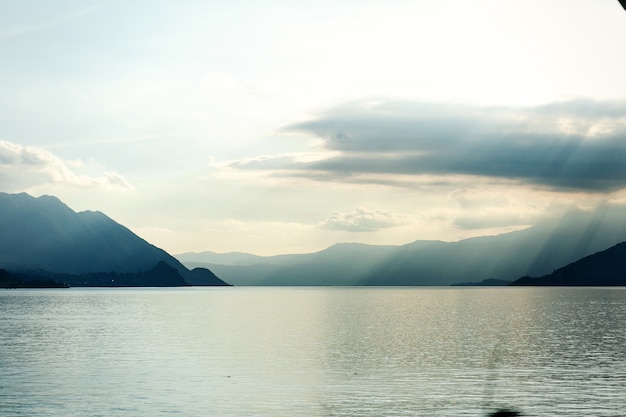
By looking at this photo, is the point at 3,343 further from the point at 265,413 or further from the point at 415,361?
the point at 265,413

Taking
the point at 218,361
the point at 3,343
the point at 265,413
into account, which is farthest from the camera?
the point at 3,343

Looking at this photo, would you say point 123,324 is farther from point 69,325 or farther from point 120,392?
point 120,392

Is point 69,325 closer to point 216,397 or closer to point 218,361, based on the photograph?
point 218,361

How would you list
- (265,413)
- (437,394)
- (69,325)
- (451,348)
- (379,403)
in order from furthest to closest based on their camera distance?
(69,325) → (451,348) → (437,394) → (379,403) → (265,413)

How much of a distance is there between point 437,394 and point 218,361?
37.3 m

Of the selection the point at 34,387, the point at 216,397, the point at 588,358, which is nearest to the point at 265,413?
the point at 216,397

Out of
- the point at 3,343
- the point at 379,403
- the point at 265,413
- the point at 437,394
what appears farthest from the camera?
the point at 3,343

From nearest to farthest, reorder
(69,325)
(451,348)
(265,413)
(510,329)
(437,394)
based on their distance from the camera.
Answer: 1. (265,413)
2. (437,394)
3. (451,348)
4. (510,329)
5. (69,325)

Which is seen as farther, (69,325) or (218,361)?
(69,325)

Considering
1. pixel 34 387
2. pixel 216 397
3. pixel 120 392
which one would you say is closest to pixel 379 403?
pixel 216 397

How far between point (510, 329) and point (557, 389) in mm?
94627

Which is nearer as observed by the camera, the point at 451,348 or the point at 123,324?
the point at 451,348

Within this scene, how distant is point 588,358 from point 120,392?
6435cm

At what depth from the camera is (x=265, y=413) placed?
59.9 meters
